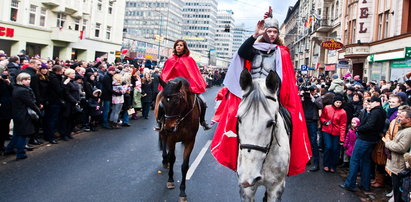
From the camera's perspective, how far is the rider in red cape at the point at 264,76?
382 centimetres

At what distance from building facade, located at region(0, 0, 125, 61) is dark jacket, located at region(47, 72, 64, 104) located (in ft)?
77.2

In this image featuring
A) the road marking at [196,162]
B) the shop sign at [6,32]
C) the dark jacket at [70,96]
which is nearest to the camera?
the road marking at [196,162]

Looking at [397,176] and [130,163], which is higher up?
[397,176]

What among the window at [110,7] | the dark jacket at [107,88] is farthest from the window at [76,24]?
the dark jacket at [107,88]

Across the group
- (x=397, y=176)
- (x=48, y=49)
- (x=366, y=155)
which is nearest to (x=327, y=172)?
(x=366, y=155)

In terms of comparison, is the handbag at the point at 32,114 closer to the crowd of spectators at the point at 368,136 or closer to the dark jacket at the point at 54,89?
the dark jacket at the point at 54,89

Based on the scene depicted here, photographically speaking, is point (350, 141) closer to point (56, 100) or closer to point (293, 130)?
point (293, 130)

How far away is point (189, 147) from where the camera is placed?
5980 millimetres

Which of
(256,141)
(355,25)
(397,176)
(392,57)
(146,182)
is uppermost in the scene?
(355,25)

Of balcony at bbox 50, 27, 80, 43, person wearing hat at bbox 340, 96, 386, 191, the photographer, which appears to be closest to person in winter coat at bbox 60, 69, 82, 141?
the photographer

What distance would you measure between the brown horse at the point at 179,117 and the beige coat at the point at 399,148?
362cm

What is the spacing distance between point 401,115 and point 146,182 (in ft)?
16.1

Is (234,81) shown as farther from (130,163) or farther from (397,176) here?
(130,163)

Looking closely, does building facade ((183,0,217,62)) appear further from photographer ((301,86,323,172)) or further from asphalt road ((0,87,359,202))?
asphalt road ((0,87,359,202))
